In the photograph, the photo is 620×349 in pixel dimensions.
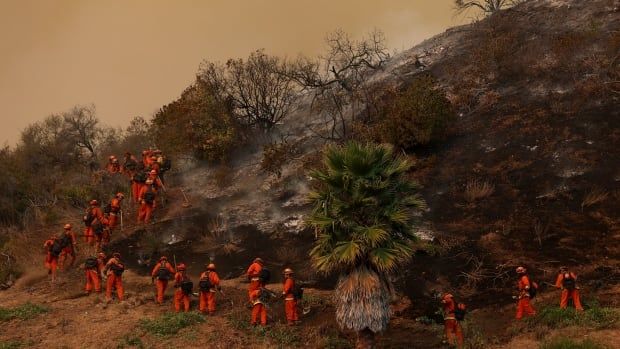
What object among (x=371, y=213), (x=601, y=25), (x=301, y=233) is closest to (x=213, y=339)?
(x=371, y=213)

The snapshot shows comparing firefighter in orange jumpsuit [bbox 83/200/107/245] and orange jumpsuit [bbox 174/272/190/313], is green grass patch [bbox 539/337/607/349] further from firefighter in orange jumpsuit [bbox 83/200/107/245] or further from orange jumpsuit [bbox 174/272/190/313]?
firefighter in orange jumpsuit [bbox 83/200/107/245]

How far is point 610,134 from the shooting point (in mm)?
21750

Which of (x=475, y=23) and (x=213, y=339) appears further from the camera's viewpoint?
(x=475, y=23)

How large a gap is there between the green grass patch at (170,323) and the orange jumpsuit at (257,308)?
1.45 meters

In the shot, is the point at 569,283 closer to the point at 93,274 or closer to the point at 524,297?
the point at 524,297

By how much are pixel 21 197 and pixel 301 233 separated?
14.8 meters

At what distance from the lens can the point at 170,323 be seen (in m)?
14.3

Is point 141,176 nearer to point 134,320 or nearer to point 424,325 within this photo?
point 134,320

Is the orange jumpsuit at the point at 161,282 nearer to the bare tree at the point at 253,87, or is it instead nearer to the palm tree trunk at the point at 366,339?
the palm tree trunk at the point at 366,339

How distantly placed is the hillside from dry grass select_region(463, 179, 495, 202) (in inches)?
2.0

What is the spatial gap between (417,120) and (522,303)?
11.9 metres

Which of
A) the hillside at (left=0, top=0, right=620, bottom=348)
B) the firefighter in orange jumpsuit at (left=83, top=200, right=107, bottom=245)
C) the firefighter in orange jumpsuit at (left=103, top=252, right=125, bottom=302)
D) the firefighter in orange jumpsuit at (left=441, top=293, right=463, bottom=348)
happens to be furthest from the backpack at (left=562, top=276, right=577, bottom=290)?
the firefighter in orange jumpsuit at (left=83, top=200, right=107, bottom=245)

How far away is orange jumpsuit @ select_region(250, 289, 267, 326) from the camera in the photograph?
14461mm

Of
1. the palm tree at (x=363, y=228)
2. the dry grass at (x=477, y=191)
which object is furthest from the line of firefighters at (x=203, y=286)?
the dry grass at (x=477, y=191)
